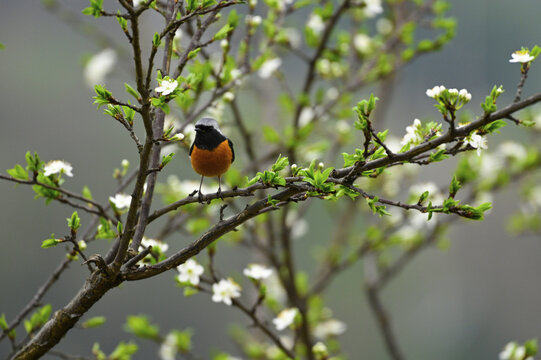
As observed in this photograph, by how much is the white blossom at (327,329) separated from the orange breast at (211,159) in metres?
1.17

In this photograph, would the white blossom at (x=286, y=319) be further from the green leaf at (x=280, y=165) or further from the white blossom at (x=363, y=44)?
the white blossom at (x=363, y=44)

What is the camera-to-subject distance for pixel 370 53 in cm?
197

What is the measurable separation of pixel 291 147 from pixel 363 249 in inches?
21.0

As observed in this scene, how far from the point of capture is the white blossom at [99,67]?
6.40 ft

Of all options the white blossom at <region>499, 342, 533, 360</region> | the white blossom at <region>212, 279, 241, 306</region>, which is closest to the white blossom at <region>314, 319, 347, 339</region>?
the white blossom at <region>499, 342, 533, 360</region>

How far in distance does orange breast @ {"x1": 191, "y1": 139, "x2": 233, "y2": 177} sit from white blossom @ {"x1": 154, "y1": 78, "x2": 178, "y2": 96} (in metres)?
0.18

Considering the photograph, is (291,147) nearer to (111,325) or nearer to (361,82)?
(361,82)

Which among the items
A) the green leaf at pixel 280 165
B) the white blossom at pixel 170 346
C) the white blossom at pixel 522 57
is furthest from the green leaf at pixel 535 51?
the white blossom at pixel 170 346

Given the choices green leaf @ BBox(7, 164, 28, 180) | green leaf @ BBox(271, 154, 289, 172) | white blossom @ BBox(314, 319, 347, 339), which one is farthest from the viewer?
white blossom @ BBox(314, 319, 347, 339)

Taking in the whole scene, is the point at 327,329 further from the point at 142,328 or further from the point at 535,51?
the point at 535,51

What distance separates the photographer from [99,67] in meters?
1.95

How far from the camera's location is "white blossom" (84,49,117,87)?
6.40 feet

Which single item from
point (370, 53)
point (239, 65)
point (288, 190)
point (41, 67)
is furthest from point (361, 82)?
point (41, 67)

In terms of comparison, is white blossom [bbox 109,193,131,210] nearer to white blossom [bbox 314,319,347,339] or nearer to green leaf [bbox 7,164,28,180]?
green leaf [bbox 7,164,28,180]
